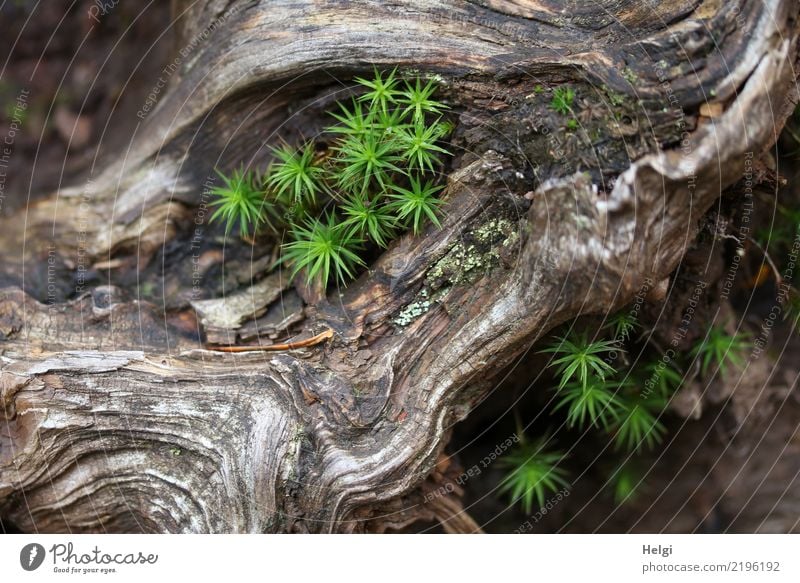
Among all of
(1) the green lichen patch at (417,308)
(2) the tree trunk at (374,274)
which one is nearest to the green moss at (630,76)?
(2) the tree trunk at (374,274)

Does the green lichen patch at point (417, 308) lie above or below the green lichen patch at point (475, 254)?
below

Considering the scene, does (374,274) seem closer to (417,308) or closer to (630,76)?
(417,308)

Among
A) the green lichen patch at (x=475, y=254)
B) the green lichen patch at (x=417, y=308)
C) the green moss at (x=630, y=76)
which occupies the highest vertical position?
the green moss at (x=630, y=76)

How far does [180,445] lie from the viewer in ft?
9.23

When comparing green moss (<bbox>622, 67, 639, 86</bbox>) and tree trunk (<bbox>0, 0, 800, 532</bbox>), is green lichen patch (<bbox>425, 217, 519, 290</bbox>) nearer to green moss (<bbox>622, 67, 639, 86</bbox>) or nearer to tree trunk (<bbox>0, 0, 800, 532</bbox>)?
tree trunk (<bbox>0, 0, 800, 532</bbox>)

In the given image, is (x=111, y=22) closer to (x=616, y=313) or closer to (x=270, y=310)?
(x=270, y=310)

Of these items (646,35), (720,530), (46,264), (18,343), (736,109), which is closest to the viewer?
(736,109)

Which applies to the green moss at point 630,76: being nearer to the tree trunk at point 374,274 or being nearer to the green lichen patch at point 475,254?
the tree trunk at point 374,274

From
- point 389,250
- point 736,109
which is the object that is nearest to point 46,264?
point 389,250

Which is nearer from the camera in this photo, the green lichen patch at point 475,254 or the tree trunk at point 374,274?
the tree trunk at point 374,274

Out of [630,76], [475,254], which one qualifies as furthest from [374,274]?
[630,76]

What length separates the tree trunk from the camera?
2.35 meters

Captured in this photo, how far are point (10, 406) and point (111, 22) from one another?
2725mm

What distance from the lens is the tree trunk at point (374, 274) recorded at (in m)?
2.35
